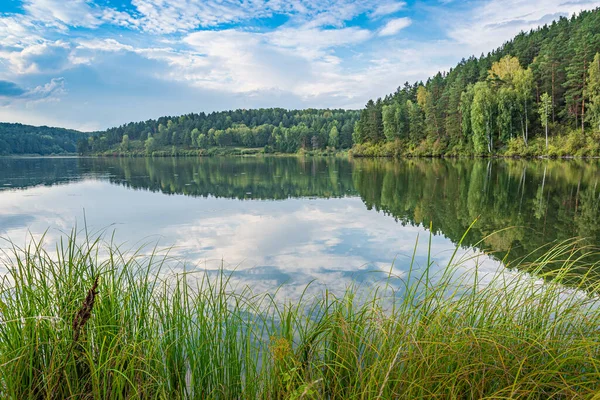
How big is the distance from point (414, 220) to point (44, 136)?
7128 inches

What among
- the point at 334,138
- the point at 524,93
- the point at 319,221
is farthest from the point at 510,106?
the point at 334,138

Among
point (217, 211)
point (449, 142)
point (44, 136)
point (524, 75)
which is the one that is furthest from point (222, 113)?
point (217, 211)

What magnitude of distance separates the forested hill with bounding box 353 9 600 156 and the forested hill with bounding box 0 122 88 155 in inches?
5230

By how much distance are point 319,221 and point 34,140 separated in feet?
549

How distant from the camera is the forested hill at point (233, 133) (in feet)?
391

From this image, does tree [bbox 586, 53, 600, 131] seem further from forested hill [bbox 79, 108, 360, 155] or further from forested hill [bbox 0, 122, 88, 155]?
forested hill [bbox 0, 122, 88, 155]

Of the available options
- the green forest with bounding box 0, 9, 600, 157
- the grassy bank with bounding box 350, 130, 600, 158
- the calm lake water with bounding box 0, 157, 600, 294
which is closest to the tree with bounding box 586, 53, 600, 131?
the green forest with bounding box 0, 9, 600, 157

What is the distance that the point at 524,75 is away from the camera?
5362 cm

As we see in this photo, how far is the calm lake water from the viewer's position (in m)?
8.61

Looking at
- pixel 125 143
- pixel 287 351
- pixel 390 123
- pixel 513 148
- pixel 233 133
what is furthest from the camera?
pixel 125 143

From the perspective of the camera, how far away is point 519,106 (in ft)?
170

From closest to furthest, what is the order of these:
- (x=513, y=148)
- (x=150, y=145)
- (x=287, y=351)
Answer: (x=287, y=351)
(x=513, y=148)
(x=150, y=145)

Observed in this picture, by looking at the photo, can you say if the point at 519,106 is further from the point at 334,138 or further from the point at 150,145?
the point at 150,145

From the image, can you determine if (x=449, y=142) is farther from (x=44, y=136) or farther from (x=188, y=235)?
(x=44, y=136)
